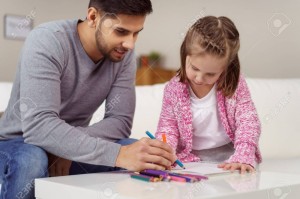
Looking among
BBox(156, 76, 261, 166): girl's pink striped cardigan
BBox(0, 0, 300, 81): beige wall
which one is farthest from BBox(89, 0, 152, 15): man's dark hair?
BBox(0, 0, 300, 81): beige wall

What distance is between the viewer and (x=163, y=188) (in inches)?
39.7

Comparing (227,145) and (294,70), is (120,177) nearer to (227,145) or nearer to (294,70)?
(227,145)

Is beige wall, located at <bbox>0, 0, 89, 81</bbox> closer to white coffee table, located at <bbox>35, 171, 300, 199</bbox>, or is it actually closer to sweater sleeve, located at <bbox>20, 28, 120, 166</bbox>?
sweater sleeve, located at <bbox>20, 28, 120, 166</bbox>

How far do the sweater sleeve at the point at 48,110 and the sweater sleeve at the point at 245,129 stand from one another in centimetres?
36

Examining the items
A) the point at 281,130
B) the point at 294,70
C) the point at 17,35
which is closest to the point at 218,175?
the point at 281,130

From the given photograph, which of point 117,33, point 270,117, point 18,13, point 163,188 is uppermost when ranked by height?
point 18,13

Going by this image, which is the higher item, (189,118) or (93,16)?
(93,16)

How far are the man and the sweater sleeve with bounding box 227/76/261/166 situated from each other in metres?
0.26

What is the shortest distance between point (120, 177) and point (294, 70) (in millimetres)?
2387

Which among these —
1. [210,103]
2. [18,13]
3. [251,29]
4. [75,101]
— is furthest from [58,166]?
[18,13]

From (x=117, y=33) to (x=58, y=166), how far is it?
0.41 metres

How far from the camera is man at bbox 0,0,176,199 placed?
1.23 metres

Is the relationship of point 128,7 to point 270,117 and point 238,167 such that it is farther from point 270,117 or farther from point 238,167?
point 270,117

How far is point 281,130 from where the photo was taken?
229 centimetres
